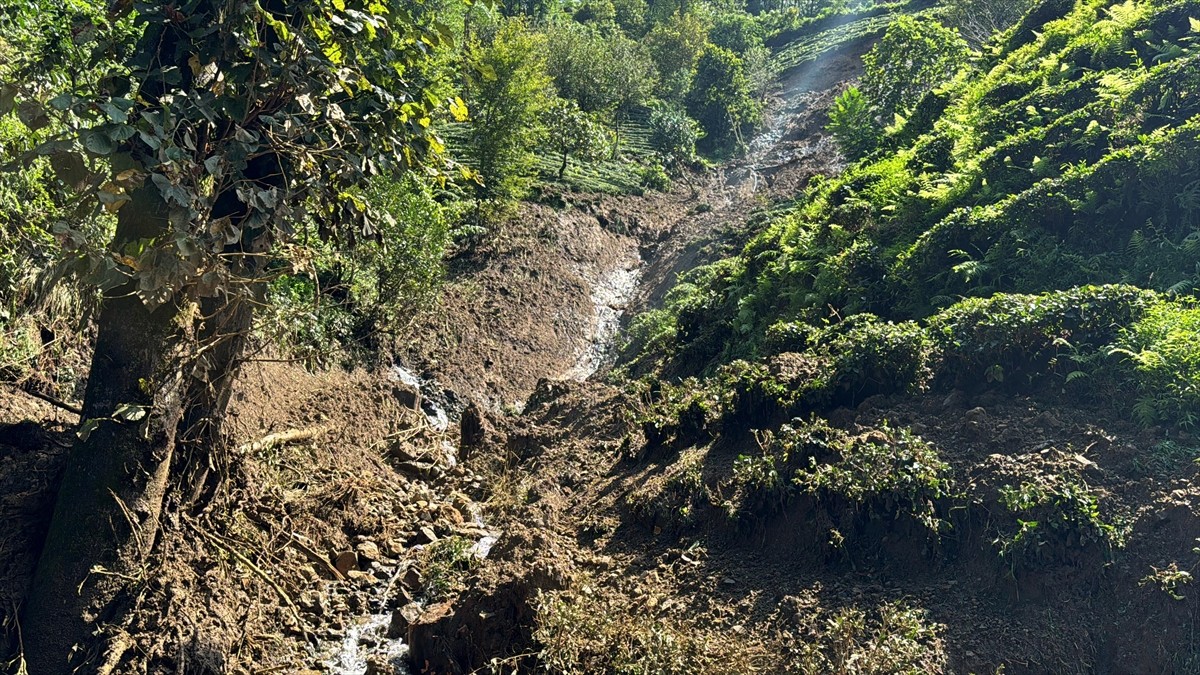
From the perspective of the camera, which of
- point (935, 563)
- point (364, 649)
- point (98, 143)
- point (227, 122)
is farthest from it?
point (364, 649)

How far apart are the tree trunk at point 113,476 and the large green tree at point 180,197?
0.5 inches

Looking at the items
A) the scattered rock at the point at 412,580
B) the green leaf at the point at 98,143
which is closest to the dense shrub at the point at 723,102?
the scattered rock at the point at 412,580

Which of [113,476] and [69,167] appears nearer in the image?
[69,167]

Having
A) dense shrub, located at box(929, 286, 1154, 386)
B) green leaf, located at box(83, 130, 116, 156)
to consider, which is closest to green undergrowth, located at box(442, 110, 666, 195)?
dense shrub, located at box(929, 286, 1154, 386)

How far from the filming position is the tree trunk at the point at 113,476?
639 centimetres

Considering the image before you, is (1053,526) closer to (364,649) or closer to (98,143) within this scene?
(364,649)

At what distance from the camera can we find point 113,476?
6.76 metres

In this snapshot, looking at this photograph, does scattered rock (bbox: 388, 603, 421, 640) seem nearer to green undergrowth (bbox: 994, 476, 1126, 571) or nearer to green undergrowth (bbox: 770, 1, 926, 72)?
green undergrowth (bbox: 994, 476, 1126, 571)

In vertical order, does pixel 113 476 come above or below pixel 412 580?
Result: above

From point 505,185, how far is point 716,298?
32.3 ft

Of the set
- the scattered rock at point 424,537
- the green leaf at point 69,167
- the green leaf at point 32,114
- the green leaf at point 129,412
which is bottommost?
the scattered rock at point 424,537

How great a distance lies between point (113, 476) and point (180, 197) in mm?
2463

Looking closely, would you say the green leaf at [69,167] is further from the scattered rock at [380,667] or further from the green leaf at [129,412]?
the scattered rock at [380,667]

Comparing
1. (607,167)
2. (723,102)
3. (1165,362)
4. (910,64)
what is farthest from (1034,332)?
(723,102)
